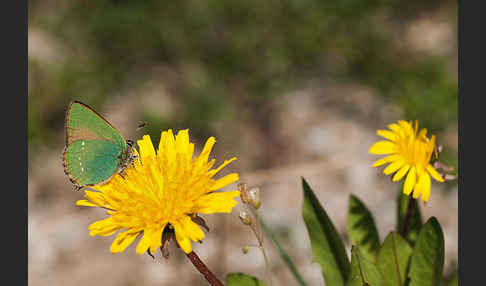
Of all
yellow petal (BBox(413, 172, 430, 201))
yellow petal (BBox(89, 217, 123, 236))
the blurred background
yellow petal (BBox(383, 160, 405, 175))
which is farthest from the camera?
the blurred background

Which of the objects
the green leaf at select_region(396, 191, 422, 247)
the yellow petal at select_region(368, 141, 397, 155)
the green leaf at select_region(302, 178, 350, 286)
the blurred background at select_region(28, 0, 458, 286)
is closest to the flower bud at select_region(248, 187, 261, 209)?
the green leaf at select_region(302, 178, 350, 286)

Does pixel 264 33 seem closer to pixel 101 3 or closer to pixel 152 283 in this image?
pixel 101 3

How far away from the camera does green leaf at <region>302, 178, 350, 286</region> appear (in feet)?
8.60

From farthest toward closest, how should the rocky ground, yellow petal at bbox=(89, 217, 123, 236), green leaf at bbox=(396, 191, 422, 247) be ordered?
1. the rocky ground
2. green leaf at bbox=(396, 191, 422, 247)
3. yellow petal at bbox=(89, 217, 123, 236)

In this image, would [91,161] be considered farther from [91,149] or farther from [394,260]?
[394,260]

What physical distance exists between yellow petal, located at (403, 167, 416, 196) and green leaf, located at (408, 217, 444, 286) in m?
0.19

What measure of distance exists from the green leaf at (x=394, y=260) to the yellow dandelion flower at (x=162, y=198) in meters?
0.88

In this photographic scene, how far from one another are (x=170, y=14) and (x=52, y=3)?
1900mm

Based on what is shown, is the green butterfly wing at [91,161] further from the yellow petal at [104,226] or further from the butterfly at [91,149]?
the yellow petal at [104,226]

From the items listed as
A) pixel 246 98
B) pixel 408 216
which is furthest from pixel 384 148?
pixel 246 98

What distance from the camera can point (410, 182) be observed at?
2.46 m

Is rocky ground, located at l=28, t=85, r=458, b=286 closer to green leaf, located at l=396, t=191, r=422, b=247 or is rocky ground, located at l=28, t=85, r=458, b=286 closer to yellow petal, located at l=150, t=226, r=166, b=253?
green leaf, located at l=396, t=191, r=422, b=247

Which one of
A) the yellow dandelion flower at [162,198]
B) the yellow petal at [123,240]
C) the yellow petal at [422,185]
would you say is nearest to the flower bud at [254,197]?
the yellow dandelion flower at [162,198]

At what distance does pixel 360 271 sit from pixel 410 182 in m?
0.56
